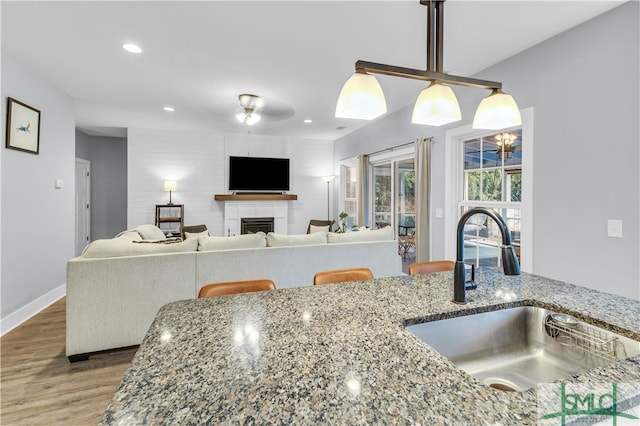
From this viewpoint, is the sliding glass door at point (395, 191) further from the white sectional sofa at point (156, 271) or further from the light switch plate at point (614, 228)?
the light switch plate at point (614, 228)

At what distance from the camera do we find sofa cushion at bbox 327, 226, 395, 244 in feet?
10.7

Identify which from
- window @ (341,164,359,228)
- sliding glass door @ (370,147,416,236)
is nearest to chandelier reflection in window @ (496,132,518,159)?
sliding glass door @ (370,147,416,236)

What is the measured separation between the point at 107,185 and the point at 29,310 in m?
3.93

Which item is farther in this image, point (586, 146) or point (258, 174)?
point (258, 174)

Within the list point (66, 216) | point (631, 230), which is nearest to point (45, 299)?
point (66, 216)

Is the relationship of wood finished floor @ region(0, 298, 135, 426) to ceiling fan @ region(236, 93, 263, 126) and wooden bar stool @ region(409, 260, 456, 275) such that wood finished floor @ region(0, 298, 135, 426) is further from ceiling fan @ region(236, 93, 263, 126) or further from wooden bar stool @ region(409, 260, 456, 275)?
ceiling fan @ region(236, 93, 263, 126)

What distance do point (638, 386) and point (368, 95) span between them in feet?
3.86

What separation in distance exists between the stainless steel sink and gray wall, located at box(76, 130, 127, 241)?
7.29 meters

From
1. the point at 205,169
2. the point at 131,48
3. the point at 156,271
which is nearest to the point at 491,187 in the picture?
the point at 156,271

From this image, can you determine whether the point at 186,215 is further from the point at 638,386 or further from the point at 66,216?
the point at 638,386

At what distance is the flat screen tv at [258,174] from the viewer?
Answer: 6.33 meters

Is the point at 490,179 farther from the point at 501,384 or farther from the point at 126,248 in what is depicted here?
the point at 126,248

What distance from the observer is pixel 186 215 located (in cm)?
611

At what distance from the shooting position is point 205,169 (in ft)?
20.4
